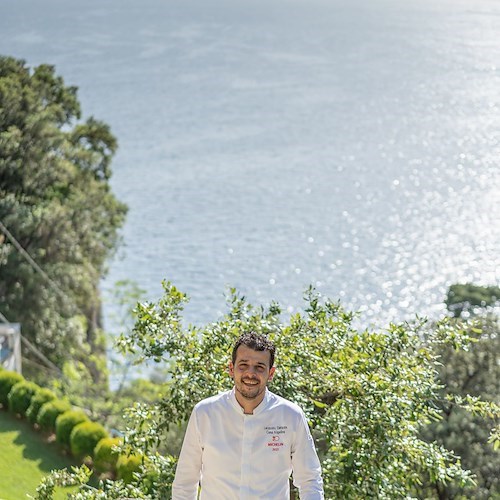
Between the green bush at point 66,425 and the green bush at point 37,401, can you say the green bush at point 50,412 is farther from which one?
the green bush at point 66,425

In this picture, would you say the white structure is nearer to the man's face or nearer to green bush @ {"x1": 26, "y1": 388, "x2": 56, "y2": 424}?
green bush @ {"x1": 26, "y1": 388, "x2": 56, "y2": 424}

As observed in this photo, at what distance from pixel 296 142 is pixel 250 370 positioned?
186ft

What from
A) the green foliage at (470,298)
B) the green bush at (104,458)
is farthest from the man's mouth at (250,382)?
the green foliage at (470,298)

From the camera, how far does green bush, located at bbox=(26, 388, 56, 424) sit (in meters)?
15.9

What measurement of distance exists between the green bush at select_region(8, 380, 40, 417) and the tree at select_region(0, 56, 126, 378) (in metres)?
11.2

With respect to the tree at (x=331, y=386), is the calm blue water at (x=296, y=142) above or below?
above

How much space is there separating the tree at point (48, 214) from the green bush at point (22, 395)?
1123 cm

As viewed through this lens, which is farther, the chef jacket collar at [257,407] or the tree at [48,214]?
the tree at [48,214]

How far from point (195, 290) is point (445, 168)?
20.1 metres

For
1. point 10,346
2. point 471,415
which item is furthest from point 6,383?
point 471,415

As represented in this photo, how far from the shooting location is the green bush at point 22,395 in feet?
52.6

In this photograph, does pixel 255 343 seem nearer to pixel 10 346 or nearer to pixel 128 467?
pixel 128 467

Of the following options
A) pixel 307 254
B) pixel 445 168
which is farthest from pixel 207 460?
pixel 445 168

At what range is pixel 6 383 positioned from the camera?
16266 millimetres
